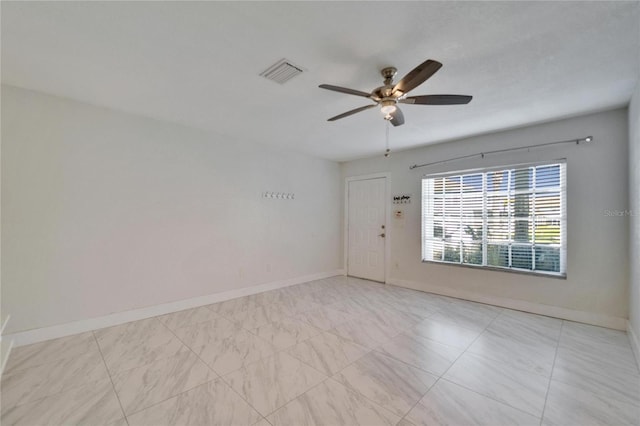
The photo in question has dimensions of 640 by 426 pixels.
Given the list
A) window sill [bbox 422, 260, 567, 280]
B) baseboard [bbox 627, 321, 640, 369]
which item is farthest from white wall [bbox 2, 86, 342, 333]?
baseboard [bbox 627, 321, 640, 369]

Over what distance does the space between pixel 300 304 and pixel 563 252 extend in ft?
11.9

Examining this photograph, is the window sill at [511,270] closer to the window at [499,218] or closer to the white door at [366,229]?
the window at [499,218]

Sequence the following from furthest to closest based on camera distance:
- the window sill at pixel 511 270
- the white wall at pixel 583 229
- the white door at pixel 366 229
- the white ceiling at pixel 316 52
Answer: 1. the white door at pixel 366 229
2. the window sill at pixel 511 270
3. the white wall at pixel 583 229
4. the white ceiling at pixel 316 52

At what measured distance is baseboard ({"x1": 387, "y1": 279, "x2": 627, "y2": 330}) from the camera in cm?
316

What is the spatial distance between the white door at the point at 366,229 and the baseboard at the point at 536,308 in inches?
38.1

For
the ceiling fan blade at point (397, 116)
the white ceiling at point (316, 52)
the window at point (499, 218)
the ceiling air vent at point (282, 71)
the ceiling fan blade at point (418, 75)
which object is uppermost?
the white ceiling at point (316, 52)

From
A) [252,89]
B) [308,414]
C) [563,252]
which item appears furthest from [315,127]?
[563,252]

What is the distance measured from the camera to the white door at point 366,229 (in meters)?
5.46

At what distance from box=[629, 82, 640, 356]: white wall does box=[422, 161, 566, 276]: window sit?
641 mm

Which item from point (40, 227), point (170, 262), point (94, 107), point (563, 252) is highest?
point (94, 107)

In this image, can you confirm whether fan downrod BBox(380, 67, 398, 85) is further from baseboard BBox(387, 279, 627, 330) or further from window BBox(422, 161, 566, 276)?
baseboard BBox(387, 279, 627, 330)

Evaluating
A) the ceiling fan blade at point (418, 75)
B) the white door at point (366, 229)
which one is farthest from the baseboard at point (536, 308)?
the ceiling fan blade at point (418, 75)

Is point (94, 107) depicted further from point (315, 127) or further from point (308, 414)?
point (308, 414)

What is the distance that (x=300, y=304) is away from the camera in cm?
401
